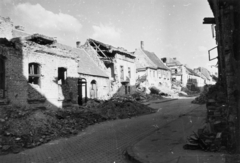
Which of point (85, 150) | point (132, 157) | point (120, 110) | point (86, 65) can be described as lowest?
point (85, 150)

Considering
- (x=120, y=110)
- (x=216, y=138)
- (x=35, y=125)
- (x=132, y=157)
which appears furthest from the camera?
(x=120, y=110)

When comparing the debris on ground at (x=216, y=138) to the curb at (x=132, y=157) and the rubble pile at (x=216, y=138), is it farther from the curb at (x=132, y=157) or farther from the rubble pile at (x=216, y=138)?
the curb at (x=132, y=157)

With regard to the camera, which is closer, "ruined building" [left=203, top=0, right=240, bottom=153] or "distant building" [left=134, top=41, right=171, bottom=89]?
"ruined building" [left=203, top=0, right=240, bottom=153]

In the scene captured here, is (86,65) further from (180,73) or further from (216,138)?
(180,73)

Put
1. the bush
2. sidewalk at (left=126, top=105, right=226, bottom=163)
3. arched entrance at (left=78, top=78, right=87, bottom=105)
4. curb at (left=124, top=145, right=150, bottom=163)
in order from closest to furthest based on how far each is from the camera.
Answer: sidewalk at (left=126, top=105, right=226, bottom=163), curb at (left=124, top=145, right=150, bottom=163), arched entrance at (left=78, top=78, right=87, bottom=105), the bush

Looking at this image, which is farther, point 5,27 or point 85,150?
point 5,27

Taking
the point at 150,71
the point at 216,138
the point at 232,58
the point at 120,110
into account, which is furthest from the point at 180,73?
the point at 216,138

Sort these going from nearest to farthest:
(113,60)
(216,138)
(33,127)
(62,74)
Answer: (216,138) < (33,127) < (62,74) < (113,60)

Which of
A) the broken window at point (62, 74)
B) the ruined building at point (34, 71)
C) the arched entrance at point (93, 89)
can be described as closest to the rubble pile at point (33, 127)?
the ruined building at point (34, 71)

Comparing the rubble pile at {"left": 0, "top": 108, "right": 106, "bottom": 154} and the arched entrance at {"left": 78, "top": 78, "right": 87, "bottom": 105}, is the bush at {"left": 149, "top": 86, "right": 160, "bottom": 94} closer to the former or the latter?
the arched entrance at {"left": 78, "top": 78, "right": 87, "bottom": 105}

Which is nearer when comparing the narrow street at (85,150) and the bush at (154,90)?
the narrow street at (85,150)

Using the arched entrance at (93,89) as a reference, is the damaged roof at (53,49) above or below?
above

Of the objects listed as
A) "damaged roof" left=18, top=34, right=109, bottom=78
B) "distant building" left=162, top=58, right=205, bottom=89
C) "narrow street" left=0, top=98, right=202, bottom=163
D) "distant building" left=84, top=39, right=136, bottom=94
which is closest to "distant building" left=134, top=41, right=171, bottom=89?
"distant building" left=162, top=58, right=205, bottom=89

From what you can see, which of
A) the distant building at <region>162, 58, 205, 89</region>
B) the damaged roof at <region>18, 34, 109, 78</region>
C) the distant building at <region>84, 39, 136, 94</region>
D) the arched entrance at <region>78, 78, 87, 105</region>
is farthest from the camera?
the distant building at <region>162, 58, 205, 89</region>
